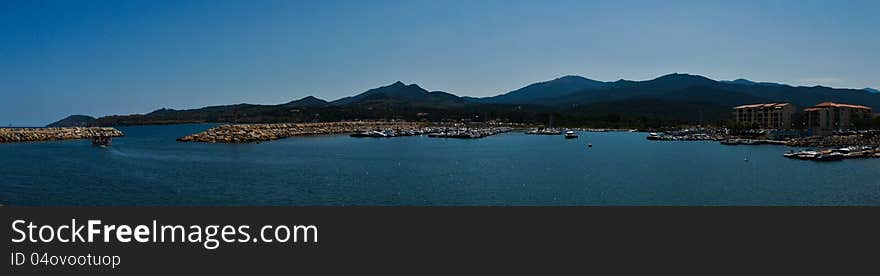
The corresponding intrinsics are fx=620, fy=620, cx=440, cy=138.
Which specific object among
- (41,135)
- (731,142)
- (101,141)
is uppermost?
(41,135)

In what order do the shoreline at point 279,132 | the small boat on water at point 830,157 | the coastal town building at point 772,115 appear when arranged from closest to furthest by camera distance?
the small boat on water at point 830,157
the shoreline at point 279,132
the coastal town building at point 772,115

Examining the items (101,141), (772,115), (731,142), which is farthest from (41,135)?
(772,115)

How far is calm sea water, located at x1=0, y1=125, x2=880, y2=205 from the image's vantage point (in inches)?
679

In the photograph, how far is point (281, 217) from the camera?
8.17m

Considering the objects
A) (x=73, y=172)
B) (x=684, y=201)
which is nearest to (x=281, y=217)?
(x=684, y=201)

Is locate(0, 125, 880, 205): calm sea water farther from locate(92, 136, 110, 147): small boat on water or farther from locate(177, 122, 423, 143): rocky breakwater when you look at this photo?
locate(177, 122, 423, 143): rocky breakwater

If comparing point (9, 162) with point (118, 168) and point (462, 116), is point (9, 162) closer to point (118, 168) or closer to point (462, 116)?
point (118, 168)

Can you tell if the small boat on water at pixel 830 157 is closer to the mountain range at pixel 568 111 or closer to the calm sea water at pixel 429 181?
the calm sea water at pixel 429 181

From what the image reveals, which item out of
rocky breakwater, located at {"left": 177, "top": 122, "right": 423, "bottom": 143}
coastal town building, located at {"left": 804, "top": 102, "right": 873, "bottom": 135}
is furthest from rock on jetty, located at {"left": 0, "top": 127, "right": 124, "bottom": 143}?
coastal town building, located at {"left": 804, "top": 102, "right": 873, "bottom": 135}

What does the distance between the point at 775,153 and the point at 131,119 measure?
403 feet

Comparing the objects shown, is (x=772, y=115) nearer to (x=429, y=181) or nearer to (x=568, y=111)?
(x=429, y=181)

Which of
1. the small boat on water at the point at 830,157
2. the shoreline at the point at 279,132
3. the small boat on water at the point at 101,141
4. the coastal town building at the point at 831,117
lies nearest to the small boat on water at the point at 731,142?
the small boat on water at the point at 830,157

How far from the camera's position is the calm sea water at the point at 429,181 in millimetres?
17250

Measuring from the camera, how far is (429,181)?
70.5 ft
